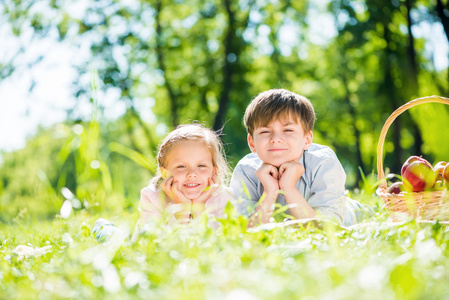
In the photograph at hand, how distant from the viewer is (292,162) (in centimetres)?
305

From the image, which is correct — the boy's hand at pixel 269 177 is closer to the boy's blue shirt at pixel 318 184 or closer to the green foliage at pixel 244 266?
the boy's blue shirt at pixel 318 184

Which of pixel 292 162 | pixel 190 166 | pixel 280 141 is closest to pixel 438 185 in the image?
pixel 292 162

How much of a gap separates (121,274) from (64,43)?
17588mm

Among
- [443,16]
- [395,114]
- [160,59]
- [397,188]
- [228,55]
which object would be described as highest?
[160,59]

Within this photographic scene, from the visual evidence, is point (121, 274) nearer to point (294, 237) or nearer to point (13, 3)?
point (294, 237)

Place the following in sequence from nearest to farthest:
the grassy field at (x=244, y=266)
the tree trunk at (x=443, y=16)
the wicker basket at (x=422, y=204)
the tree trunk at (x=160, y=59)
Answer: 1. the grassy field at (x=244, y=266)
2. the wicker basket at (x=422, y=204)
3. the tree trunk at (x=443, y=16)
4. the tree trunk at (x=160, y=59)

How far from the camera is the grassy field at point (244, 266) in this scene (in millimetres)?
1150

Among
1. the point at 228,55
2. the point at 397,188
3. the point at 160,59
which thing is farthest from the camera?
the point at 160,59

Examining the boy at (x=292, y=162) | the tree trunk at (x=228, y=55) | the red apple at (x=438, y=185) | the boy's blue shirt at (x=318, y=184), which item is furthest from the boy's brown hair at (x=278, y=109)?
the tree trunk at (x=228, y=55)

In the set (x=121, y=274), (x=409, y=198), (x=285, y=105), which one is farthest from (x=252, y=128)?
(x=121, y=274)

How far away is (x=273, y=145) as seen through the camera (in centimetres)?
303

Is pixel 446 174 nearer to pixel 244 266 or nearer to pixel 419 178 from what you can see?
pixel 419 178

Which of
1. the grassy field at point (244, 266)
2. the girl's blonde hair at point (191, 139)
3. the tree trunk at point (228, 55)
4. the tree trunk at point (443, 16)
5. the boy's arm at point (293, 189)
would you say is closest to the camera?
the grassy field at point (244, 266)

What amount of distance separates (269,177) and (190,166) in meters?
0.57
